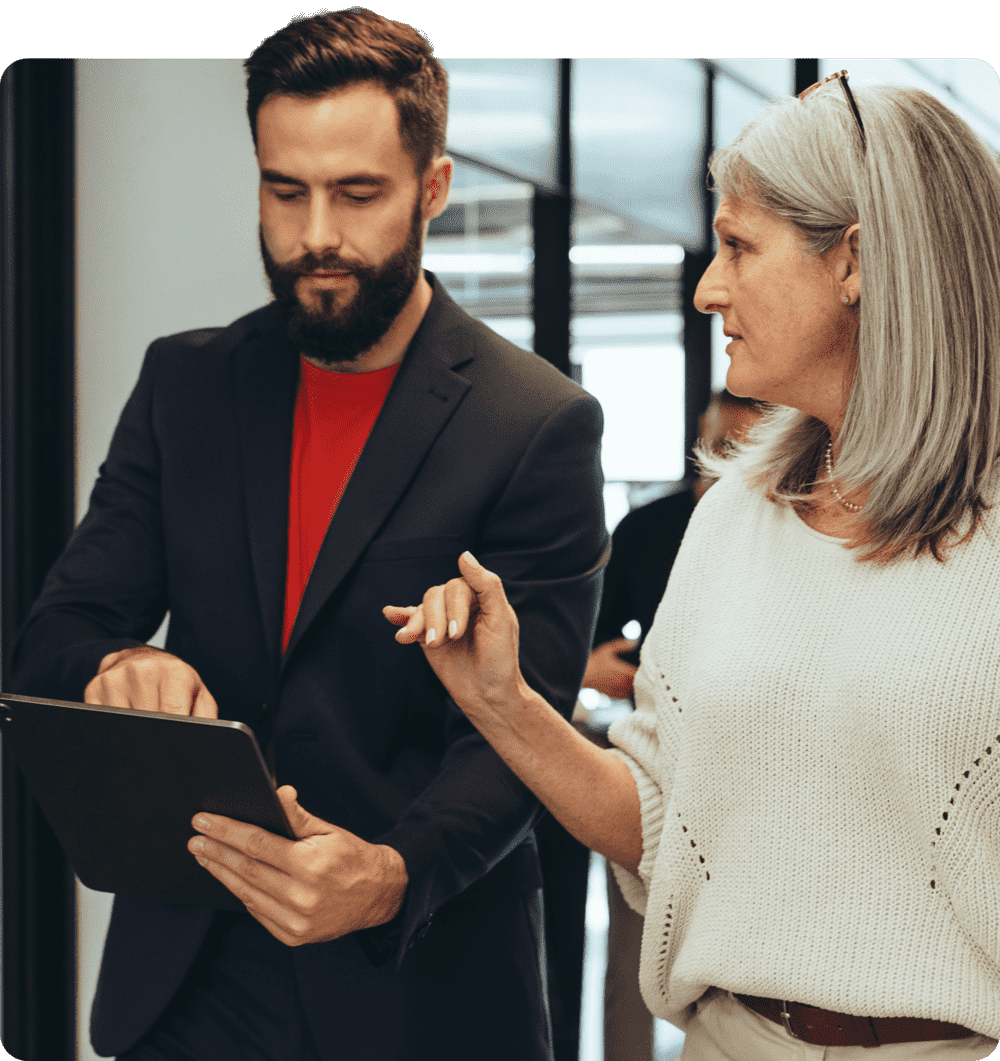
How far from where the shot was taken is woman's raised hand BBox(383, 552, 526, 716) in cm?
110

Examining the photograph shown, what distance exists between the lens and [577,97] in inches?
127

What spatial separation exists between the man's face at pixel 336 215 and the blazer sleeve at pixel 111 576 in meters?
0.28

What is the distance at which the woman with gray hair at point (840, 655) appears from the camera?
104 centimetres

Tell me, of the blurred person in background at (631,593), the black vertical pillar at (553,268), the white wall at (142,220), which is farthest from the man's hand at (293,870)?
the black vertical pillar at (553,268)

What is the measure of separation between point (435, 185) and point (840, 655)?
36.0 inches

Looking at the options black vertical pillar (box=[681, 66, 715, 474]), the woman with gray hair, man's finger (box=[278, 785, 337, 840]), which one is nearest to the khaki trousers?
the woman with gray hair

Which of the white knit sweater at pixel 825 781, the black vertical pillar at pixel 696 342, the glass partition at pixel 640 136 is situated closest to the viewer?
the white knit sweater at pixel 825 781

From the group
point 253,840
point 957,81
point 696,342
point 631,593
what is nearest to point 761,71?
point 696,342

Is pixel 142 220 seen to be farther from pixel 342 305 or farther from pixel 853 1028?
pixel 853 1028

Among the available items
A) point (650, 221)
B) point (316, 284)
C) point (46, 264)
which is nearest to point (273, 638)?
point (316, 284)

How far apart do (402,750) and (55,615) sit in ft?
1.71

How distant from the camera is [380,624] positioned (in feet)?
4.64

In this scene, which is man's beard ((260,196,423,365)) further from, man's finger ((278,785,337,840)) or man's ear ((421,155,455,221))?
man's finger ((278,785,337,840))

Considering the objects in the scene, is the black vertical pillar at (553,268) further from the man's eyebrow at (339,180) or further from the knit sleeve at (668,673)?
the knit sleeve at (668,673)
